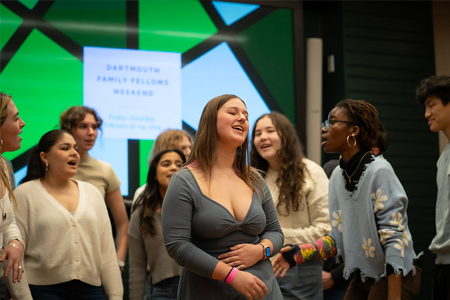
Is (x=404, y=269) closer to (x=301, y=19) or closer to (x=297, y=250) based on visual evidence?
(x=297, y=250)

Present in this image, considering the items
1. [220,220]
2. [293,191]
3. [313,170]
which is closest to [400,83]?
[313,170]

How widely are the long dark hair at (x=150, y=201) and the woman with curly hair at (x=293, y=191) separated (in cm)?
60

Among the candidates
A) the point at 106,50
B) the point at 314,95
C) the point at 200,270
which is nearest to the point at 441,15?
the point at 314,95

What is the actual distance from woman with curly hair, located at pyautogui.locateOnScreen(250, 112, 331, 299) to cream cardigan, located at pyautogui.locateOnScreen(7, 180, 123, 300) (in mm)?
1029

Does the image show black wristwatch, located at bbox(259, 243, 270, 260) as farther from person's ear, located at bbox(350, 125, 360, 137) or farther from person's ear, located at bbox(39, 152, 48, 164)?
person's ear, located at bbox(39, 152, 48, 164)

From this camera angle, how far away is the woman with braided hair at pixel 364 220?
212cm

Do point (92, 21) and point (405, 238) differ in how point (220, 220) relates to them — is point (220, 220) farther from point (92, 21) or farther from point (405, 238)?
point (92, 21)

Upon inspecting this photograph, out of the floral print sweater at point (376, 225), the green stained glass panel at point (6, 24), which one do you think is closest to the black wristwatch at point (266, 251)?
the floral print sweater at point (376, 225)

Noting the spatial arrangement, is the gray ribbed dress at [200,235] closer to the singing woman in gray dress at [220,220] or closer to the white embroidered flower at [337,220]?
the singing woman in gray dress at [220,220]

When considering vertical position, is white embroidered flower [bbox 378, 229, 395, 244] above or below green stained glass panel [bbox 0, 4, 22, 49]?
below

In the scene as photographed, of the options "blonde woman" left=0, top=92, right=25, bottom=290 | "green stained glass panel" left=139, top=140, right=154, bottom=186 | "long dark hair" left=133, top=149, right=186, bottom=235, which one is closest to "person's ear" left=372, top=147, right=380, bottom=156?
"long dark hair" left=133, top=149, right=186, bottom=235

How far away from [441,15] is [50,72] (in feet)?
14.0

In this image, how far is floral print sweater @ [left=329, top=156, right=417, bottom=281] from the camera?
83.0 inches

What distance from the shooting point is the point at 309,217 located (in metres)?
2.84
